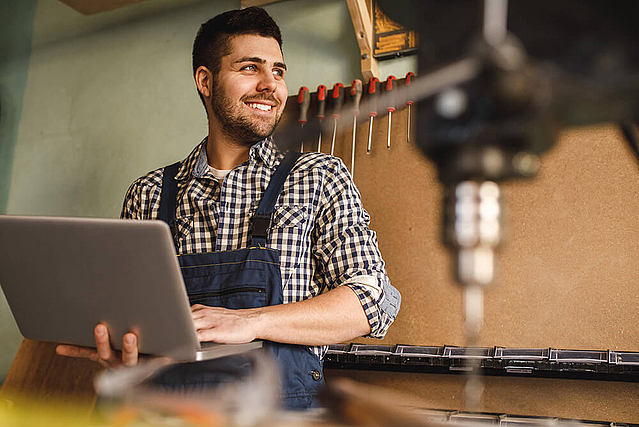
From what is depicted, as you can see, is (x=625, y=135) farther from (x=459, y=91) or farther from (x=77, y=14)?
(x=77, y=14)

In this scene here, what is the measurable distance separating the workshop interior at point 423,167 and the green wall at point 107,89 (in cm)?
1

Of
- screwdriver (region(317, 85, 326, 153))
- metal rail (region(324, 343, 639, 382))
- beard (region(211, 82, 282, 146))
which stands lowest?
metal rail (region(324, 343, 639, 382))

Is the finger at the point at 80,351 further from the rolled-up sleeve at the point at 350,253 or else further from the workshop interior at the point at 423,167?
the rolled-up sleeve at the point at 350,253

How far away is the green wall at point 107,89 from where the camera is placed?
222 centimetres

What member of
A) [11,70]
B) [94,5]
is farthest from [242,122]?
[11,70]

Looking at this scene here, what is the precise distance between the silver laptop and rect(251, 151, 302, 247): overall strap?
371mm

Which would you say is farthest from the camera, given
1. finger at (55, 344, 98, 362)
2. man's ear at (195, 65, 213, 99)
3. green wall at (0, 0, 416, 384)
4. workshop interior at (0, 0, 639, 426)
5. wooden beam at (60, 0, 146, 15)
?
wooden beam at (60, 0, 146, 15)

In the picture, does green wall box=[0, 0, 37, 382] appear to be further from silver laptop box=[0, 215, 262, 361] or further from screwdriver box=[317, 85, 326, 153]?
silver laptop box=[0, 215, 262, 361]

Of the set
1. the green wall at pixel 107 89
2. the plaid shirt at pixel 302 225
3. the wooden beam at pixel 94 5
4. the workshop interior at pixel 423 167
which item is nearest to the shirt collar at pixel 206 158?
the plaid shirt at pixel 302 225

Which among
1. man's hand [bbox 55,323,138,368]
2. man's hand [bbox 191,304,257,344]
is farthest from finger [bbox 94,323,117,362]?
man's hand [bbox 191,304,257,344]

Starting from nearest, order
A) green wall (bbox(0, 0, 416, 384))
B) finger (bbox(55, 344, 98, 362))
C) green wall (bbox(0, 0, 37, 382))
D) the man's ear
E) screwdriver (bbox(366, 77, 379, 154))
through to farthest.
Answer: finger (bbox(55, 344, 98, 362)) < the man's ear < screwdriver (bbox(366, 77, 379, 154)) < green wall (bbox(0, 0, 416, 384)) < green wall (bbox(0, 0, 37, 382))

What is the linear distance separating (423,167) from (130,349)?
4.18ft

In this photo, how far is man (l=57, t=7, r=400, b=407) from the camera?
105cm

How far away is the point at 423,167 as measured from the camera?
185 centimetres
